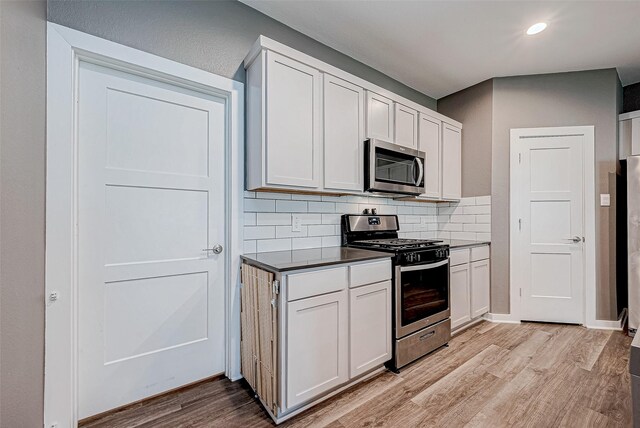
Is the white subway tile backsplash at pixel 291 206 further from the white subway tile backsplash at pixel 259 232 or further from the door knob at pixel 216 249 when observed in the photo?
the door knob at pixel 216 249

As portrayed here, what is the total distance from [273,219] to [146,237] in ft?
2.80

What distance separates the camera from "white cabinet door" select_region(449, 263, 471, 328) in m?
2.73

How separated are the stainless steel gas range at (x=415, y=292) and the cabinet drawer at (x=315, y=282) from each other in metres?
0.54

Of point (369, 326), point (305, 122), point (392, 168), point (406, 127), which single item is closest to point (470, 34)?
point (406, 127)

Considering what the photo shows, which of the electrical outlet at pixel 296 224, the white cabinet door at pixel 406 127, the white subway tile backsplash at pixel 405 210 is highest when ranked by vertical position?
the white cabinet door at pixel 406 127

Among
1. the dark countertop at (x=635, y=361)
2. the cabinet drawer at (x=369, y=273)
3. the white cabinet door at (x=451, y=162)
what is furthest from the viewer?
the white cabinet door at (x=451, y=162)

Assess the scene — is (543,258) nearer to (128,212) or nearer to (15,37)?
(128,212)

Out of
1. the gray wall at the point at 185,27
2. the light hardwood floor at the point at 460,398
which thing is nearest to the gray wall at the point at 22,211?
the gray wall at the point at 185,27

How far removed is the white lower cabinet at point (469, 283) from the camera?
2.75 meters

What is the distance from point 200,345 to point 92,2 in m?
2.14

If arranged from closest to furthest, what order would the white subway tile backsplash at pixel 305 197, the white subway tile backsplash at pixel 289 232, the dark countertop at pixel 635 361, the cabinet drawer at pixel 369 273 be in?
the dark countertop at pixel 635 361 < the cabinet drawer at pixel 369 273 < the white subway tile backsplash at pixel 289 232 < the white subway tile backsplash at pixel 305 197

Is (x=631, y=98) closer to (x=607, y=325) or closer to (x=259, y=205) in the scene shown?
(x=607, y=325)

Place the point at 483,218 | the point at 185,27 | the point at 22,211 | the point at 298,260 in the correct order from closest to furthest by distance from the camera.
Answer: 1. the point at 22,211
2. the point at 298,260
3. the point at 185,27
4. the point at 483,218

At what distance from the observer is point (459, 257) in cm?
282
